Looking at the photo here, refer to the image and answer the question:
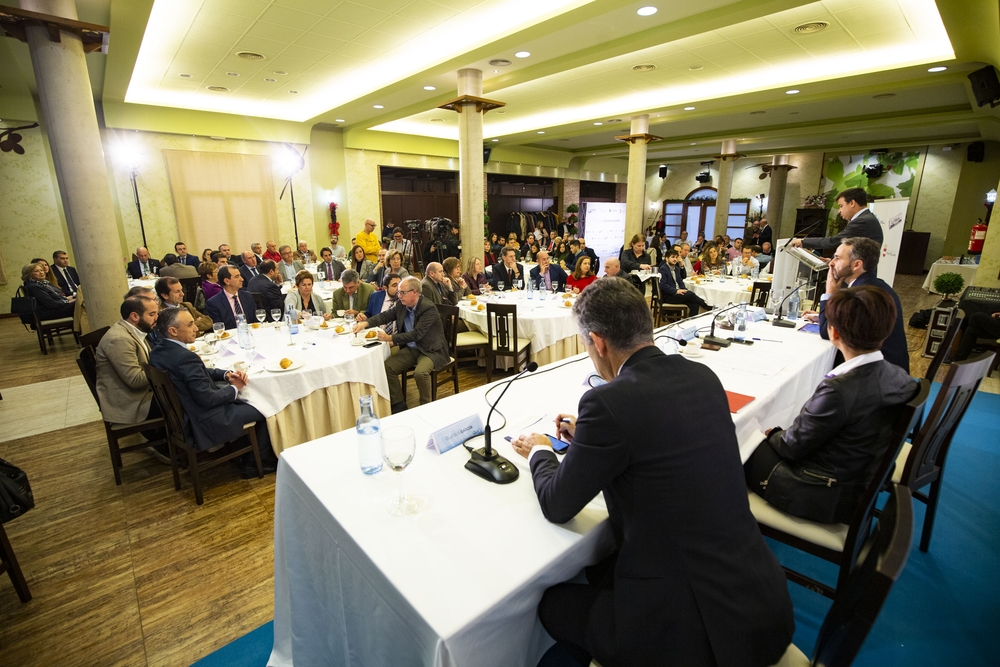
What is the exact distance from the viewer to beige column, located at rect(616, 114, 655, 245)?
9.71m

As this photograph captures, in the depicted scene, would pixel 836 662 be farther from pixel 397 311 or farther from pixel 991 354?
pixel 397 311

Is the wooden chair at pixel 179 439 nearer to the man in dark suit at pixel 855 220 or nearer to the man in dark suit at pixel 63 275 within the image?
the man in dark suit at pixel 855 220

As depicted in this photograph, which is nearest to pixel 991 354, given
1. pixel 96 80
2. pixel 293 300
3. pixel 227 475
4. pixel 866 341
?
pixel 866 341

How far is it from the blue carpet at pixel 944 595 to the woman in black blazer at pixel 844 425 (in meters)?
0.24

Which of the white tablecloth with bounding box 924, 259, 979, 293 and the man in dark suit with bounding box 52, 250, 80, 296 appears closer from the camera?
the man in dark suit with bounding box 52, 250, 80, 296

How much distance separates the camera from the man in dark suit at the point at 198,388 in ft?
9.17

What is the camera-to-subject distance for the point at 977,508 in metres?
2.84

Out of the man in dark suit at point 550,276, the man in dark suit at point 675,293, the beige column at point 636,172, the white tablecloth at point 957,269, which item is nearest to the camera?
the man in dark suit at point 550,276

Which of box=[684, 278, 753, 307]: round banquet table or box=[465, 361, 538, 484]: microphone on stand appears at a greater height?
box=[465, 361, 538, 484]: microphone on stand

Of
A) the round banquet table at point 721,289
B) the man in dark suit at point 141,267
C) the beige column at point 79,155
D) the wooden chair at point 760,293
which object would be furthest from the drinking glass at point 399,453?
the man in dark suit at point 141,267

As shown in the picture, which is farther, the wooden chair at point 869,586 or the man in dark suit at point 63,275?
the man in dark suit at point 63,275

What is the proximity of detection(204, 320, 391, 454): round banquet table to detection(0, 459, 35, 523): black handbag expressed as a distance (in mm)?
1078

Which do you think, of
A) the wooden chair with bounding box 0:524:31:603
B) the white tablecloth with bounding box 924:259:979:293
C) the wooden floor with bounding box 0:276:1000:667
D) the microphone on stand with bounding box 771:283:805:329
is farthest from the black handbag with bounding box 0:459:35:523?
the white tablecloth with bounding box 924:259:979:293

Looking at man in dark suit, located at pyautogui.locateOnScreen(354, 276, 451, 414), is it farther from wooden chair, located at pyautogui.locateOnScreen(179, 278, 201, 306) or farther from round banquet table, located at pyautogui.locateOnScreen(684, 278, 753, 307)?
round banquet table, located at pyautogui.locateOnScreen(684, 278, 753, 307)
